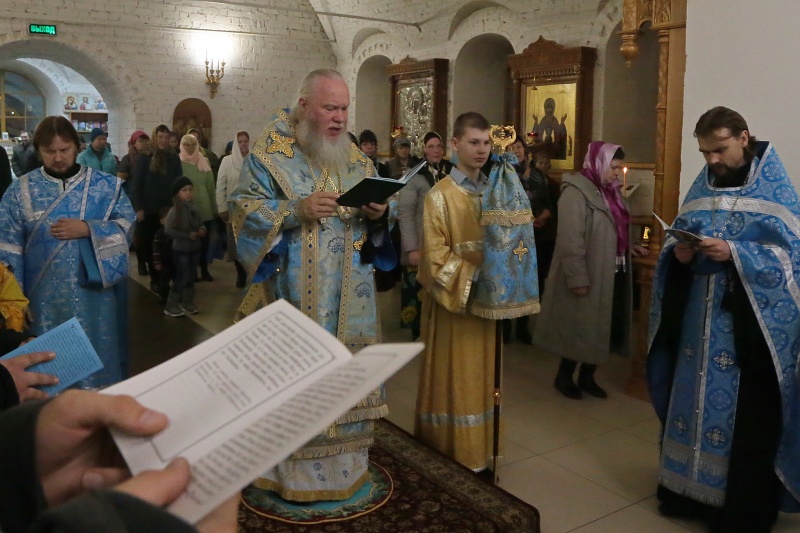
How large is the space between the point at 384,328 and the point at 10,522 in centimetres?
623

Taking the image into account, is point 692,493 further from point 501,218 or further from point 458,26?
point 458,26

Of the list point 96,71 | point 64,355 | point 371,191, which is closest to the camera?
point 64,355

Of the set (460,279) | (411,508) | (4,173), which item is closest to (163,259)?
(4,173)

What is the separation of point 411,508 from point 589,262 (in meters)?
2.31

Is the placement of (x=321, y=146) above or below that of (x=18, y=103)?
below

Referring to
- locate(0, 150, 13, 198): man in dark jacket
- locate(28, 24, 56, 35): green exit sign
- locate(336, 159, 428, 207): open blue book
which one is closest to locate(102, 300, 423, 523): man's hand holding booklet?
locate(336, 159, 428, 207): open blue book

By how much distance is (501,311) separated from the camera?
350 cm

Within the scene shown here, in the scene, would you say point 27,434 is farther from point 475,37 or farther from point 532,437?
point 475,37

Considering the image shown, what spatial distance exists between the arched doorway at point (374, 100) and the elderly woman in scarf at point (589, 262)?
9.41 m

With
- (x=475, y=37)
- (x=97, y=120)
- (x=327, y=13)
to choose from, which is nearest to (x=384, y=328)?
(x=475, y=37)

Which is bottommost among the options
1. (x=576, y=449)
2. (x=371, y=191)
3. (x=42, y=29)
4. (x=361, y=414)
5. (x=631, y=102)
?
(x=576, y=449)

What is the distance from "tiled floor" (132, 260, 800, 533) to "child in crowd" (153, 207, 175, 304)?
3.13 m

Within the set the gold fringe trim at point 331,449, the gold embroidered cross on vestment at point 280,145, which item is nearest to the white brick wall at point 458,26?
the gold embroidered cross on vestment at point 280,145

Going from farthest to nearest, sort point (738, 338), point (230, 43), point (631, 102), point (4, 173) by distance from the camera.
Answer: point (230, 43) < point (631, 102) < point (4, 173) < point (738, 338)
